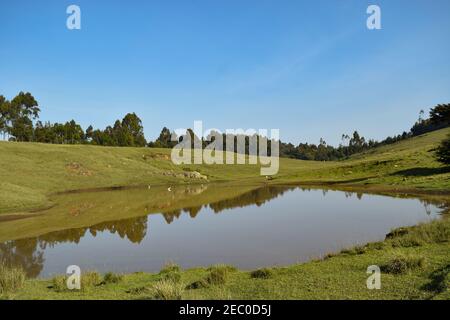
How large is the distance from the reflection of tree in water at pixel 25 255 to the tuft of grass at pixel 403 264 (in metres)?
16.7

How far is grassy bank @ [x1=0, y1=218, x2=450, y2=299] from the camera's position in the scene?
11664 mm

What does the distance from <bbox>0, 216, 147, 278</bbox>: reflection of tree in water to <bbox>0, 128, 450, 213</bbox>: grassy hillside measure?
1407cm

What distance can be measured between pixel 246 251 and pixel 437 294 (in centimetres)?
1265

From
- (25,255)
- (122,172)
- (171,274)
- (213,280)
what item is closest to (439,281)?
(213,280)

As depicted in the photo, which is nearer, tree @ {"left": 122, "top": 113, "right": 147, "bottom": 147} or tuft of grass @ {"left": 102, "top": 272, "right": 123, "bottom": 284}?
tuft of grass @ {"left": 102, "top": 272, "right": 123, "bottom": 284}

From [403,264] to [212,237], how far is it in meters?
16.1

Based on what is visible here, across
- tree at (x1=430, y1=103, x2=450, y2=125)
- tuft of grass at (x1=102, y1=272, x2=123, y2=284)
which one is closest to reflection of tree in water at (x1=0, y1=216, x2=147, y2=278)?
tuft of grass at (x1=102, y1=272, x2=123, y2=284)

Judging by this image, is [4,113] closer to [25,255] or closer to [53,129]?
[53,129]

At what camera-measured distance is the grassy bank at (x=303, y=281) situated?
1166 cm

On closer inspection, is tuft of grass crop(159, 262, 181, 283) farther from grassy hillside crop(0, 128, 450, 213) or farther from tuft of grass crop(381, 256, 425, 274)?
grassy hillside crop(0, 128, 450, 213)

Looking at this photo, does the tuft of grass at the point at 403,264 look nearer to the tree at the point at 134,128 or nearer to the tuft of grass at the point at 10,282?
the tuft of grass at the point at 10,282

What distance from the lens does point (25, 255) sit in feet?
76.2
